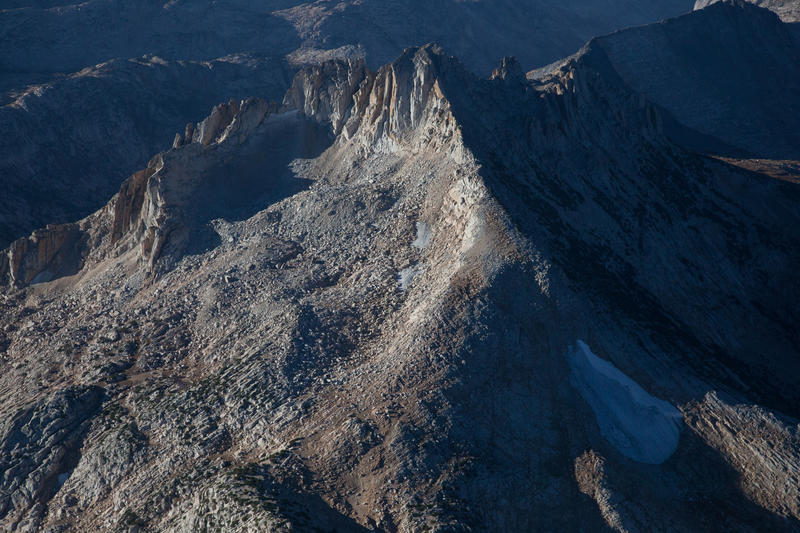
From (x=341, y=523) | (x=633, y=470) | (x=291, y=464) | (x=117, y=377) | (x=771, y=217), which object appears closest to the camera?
(x=341, y=523)

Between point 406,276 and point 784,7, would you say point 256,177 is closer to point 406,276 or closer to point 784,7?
point 406,276

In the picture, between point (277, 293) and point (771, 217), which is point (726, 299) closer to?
point (771, 217)

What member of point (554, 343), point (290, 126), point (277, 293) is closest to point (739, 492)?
point (554, 343)

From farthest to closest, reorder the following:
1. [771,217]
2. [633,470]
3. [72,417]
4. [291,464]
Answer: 1. [771,217]
2. [72,417]
3. [633,470]
4. [291,464]

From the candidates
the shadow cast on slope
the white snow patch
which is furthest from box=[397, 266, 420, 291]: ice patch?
the white snow patch

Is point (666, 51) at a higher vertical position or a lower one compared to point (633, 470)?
higher

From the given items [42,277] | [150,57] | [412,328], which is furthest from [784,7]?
[42,277]

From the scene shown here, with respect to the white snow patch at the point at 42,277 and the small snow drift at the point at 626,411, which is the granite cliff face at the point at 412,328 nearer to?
the small snow drift at the point at 626,411
